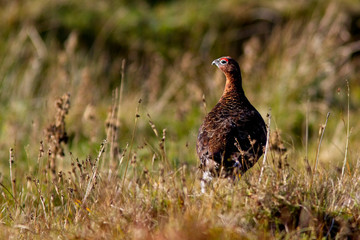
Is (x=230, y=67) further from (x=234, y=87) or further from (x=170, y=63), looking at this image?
(x=170, y=63)

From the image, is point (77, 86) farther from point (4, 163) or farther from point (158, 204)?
point (158, 204)

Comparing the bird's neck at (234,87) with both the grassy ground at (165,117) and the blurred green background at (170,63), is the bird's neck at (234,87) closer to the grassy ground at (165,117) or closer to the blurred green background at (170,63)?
the grassy ground at (165,117)

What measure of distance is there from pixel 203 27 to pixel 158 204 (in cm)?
586

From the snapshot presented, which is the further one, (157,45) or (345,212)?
(157,45)

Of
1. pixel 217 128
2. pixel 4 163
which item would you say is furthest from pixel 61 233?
pixel 4 163

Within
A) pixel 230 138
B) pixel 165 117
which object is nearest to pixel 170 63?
pixel 165 117

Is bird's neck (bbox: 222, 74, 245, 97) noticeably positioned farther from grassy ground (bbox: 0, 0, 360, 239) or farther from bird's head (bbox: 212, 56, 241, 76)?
grassy ground (bbox: 0, 0, 360, 239)

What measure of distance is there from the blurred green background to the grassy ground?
24 millimetres

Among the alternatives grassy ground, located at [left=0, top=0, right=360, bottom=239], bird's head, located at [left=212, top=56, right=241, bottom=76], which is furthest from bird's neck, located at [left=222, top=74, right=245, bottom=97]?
grassy ground, located at [left=0, top=0, right=360, bottom=239]

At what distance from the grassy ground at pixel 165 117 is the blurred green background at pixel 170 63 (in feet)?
0.08

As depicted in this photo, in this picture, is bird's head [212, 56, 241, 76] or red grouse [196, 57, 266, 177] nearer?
red grouse [196, 57, 266, 177]

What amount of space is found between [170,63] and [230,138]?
514 cm

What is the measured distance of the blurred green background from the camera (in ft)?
20.6

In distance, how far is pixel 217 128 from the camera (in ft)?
11.7
